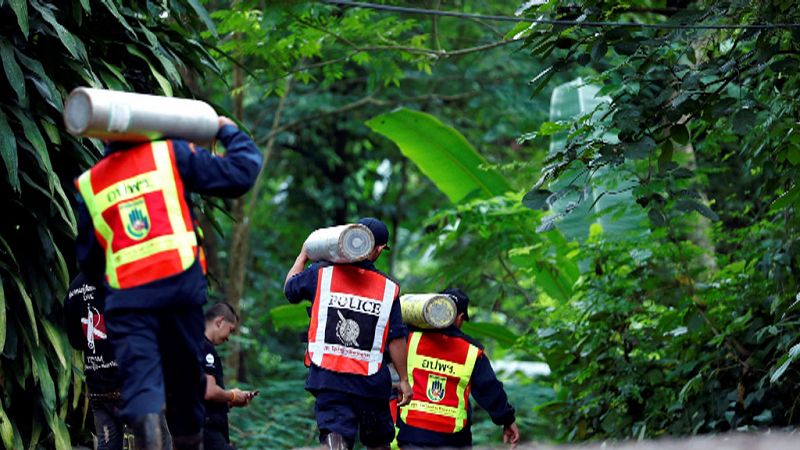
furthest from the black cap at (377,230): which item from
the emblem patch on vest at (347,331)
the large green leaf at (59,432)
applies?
the large green leaf at (59,432)

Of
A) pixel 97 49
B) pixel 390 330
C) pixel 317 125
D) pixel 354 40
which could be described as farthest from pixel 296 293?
pixel 317 125

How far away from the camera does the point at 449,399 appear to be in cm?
802

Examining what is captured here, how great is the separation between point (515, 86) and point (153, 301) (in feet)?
37.1

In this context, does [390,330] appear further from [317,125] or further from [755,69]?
[317,125]

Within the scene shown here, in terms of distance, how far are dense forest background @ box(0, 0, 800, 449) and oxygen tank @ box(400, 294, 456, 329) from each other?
77 centimetres

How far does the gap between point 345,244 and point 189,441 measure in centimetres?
154

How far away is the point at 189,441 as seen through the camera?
556 cm

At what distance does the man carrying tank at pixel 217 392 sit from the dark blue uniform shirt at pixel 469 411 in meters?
1.13

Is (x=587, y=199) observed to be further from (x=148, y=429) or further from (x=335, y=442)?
(x=148, y=429)

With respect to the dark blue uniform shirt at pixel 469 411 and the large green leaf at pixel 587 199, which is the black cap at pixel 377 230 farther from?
the large green leaf at pixel 587 199

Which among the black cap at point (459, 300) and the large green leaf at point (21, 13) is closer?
the large green leaf at point (21, 13)

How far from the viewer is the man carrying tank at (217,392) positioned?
7156mm

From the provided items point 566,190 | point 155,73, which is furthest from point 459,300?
point 155,73

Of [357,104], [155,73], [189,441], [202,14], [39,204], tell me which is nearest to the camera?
[189,441]
